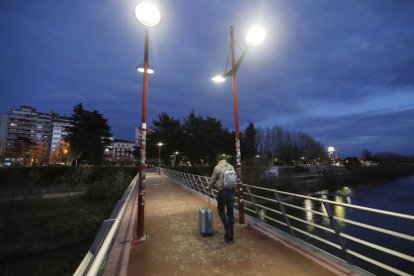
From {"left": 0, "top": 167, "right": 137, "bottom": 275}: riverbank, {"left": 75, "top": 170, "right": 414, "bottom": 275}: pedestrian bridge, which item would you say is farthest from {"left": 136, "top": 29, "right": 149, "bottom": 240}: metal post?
{"left": 0, "top": 167, "right": 137, "bottom": 275}: riverbank

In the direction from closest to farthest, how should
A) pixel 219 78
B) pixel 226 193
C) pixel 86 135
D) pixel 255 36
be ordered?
pixel 226 193 → pixel 255 36 → pixel 219 78 → pixel 86 135

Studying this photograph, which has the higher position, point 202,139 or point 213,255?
point 202,139

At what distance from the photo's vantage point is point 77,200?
82.2 ft

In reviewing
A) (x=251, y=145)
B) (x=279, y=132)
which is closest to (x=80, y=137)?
(x=251, y=145)

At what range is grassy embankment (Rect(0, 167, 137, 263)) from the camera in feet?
53.0

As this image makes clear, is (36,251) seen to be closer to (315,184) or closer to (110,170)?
(110,170)

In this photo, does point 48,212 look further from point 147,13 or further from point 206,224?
point 147,13

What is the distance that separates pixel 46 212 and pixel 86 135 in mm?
Answer: 32407

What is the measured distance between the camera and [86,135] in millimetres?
50344

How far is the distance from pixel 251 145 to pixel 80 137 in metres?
45.4

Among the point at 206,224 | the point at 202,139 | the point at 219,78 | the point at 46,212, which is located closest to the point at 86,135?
the point at 202,139

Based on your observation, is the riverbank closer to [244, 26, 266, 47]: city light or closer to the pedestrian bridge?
the pedestrian bridge

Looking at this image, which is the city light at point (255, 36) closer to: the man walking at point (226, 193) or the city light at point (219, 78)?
the city light at point (219, 78)

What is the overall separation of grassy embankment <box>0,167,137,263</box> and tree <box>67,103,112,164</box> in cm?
2077
